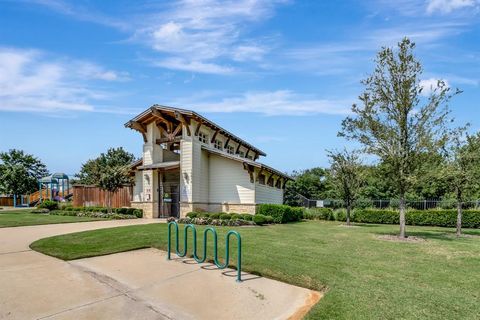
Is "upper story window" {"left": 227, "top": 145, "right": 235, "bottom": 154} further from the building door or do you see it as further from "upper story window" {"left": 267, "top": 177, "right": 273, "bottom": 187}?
the building door

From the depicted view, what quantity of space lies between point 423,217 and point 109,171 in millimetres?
21732

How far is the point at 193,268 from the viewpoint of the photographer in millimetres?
7332

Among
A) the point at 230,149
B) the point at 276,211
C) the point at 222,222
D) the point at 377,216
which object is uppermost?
the point at 230,149

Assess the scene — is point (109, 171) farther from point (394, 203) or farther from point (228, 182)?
point (394, 203)

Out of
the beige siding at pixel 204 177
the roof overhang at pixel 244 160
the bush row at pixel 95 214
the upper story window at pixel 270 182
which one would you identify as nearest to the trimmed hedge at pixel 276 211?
the roof overhang at pixel 244 160

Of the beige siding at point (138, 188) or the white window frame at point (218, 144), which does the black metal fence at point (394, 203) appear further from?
the beige siding at point (138, 188)

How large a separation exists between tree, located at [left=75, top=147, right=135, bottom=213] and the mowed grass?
13.7m

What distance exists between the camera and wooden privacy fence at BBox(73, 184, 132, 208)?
2623 centimetres

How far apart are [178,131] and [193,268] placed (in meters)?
15.2

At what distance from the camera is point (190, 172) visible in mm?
20344

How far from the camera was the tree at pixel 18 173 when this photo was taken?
124 ft

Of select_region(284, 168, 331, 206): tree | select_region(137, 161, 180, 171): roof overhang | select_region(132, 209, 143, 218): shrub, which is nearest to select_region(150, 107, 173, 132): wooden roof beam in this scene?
select_region(137, 161, 180, 171): roof overhang

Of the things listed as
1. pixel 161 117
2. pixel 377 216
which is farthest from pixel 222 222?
pixel 377 216

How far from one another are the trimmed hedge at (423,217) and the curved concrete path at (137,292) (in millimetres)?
17782
